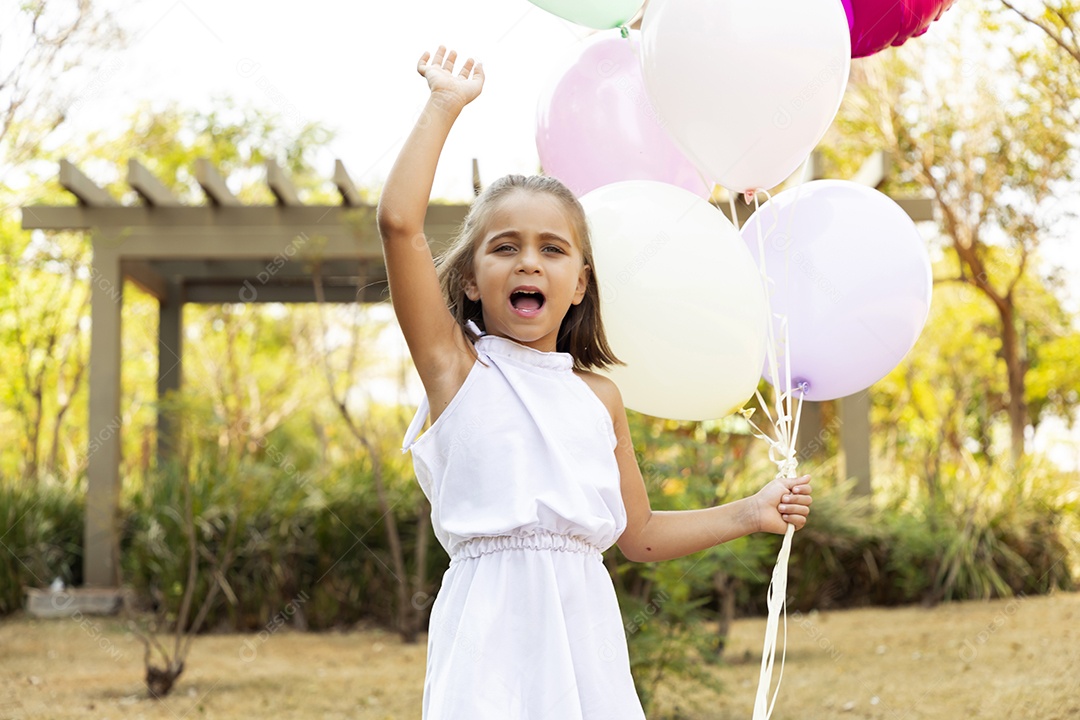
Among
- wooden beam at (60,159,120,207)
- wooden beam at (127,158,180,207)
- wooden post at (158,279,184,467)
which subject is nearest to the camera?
wooden beam at (60,159,120,207)

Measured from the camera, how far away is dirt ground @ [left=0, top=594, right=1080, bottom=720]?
4.54 meters

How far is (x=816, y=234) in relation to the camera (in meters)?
2.18

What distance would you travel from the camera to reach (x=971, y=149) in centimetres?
1112

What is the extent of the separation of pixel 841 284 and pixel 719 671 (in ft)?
12.5

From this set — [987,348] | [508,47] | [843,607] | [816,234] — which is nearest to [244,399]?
[508,47]

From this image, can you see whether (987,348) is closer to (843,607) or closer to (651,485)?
(843,607)

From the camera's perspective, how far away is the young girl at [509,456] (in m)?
1.55

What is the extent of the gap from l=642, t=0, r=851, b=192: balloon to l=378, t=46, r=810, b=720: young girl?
37 cm

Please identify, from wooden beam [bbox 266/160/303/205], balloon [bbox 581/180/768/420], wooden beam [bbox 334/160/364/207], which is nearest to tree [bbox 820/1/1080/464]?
wooden beam [bbox 334/160/364/207]

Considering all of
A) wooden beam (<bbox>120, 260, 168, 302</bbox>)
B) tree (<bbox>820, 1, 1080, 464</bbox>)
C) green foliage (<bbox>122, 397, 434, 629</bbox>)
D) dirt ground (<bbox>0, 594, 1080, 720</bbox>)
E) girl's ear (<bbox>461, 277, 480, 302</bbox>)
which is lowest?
dirt ground (<bbox>0, 594, 1080, 720</bbox>)

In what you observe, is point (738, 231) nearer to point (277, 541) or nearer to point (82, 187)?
point (277, 541)

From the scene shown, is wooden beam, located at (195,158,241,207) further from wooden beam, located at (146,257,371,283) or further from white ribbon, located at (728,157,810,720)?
white ribbon, located at (728,157,810,720)

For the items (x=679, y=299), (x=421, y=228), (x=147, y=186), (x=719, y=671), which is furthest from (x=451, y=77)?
(x=147, y=186)

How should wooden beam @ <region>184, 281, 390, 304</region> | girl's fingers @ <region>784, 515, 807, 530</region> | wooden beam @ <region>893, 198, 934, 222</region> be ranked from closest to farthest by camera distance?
girl's fingers @ <region>784, 515, 807, 530</region> < wooden beam @ <region>893, 198, 934, 222</region> < wooden beam @ <region>184, 281, 390, 304</region>
